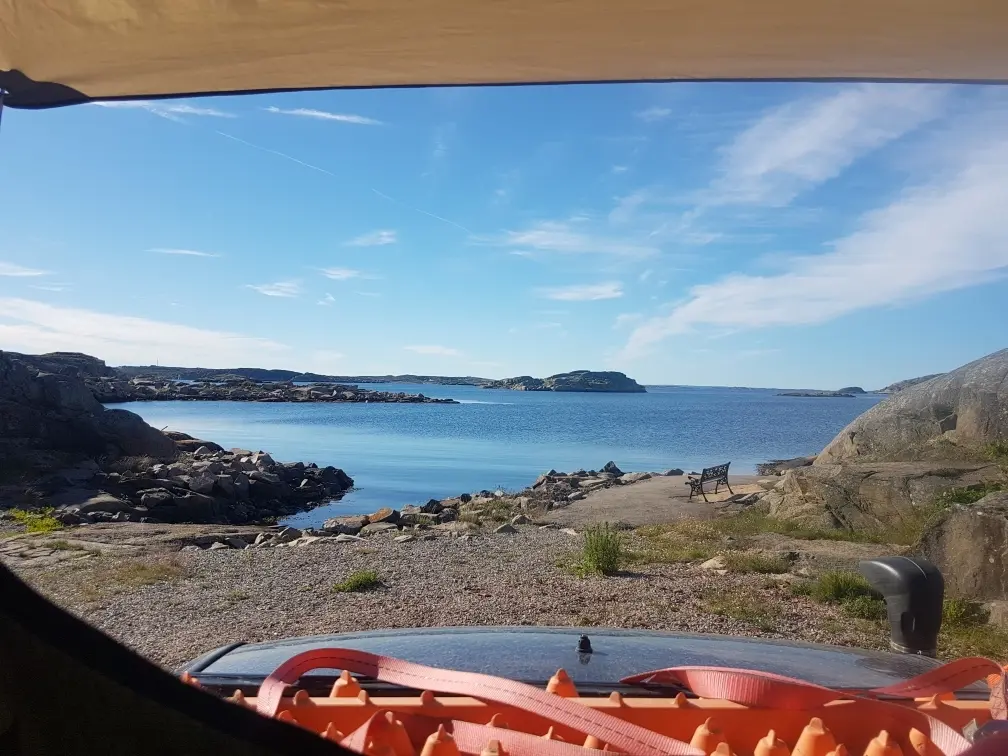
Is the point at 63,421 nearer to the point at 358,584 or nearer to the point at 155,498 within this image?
the point at 155,498

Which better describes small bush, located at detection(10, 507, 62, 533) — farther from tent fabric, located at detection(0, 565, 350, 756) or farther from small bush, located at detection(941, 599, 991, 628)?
tent fabric, located at detection(0, 565, 350, 756)

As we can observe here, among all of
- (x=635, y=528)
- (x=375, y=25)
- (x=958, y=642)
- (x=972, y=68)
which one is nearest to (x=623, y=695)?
(x=375, y=25)

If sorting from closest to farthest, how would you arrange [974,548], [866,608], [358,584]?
[974,548] → [866,608] → [358,584]

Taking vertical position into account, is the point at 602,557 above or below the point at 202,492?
above

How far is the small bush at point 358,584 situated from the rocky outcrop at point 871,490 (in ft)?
21.8

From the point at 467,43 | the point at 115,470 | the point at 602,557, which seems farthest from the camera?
the point at 115,470

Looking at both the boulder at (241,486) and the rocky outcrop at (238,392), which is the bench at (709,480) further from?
the rocky outcrop at (238,392)

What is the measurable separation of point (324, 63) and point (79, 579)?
844 cm

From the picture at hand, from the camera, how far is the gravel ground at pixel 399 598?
22.4 ft

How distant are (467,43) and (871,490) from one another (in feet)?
34.1

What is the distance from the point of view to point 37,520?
13648 mm

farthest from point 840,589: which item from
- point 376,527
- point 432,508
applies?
point 432,508

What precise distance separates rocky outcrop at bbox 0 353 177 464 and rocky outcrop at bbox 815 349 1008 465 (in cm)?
2300

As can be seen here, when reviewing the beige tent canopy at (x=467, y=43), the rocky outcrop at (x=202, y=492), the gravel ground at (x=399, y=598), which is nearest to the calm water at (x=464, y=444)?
the rocky outcrop at (x=202, y=492)
